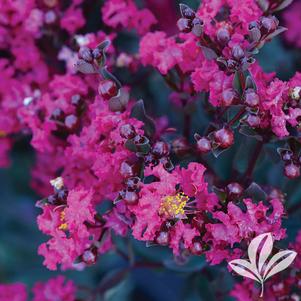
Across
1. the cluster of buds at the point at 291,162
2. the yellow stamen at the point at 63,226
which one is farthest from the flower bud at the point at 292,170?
the yellow stamen at the point at 63,226

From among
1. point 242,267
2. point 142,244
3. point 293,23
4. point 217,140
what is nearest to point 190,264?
point 142,244

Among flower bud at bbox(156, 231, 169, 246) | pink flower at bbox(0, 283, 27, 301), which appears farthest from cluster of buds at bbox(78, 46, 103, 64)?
pink flower at bbox(0, 283, 27, 301)

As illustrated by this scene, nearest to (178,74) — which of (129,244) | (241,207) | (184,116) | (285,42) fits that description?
(184,116)

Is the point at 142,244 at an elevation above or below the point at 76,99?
below

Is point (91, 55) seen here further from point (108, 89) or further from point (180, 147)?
point (180, 147)

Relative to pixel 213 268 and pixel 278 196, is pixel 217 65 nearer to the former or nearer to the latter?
pixel 278 196

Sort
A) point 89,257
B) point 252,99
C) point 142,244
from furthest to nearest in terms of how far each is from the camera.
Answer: point 142,244
point 89,257
point 252,99

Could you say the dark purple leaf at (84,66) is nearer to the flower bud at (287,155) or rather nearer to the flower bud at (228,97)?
the flower bud at (228,97)
